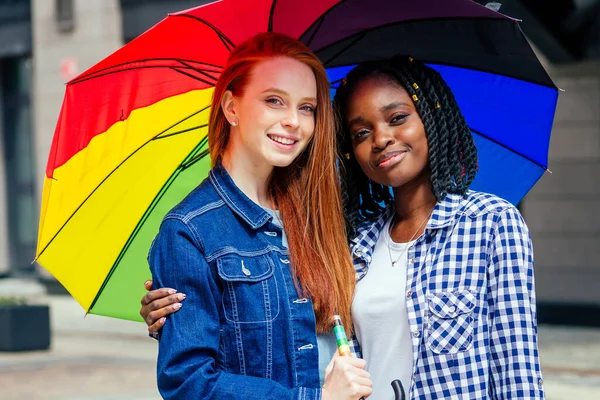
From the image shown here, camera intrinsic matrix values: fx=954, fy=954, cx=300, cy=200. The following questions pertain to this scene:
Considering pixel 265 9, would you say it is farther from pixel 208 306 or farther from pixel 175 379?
pixel 175 379

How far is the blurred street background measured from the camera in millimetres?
8875

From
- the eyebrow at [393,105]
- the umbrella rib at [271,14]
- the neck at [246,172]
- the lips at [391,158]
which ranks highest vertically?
the umbrella rib at [271,14]

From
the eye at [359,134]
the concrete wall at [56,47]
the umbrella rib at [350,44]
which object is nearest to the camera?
the eye at [359,134]

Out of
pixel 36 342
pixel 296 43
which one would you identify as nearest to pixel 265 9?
pixel 296 43

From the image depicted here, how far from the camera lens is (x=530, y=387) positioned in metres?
2.63

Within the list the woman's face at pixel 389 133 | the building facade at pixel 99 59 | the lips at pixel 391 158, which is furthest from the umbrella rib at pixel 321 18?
the building facade at pixel 99 59

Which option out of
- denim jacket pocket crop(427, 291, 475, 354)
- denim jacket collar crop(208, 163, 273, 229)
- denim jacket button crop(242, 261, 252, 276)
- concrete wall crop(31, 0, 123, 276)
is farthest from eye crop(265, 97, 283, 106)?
concrete wall crop(31, 0, 123, 276)

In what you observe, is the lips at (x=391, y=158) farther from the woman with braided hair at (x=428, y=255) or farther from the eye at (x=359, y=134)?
the eye at (x=359, y=134)

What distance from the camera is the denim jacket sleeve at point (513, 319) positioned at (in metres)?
2.64

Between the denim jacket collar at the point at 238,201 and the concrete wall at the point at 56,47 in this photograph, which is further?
the concrete wall at the point at 56,47

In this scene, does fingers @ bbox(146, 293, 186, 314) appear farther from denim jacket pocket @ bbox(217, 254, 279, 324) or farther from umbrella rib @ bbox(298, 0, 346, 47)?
umbrella rib @ bbox(298, 0, 346, 47)

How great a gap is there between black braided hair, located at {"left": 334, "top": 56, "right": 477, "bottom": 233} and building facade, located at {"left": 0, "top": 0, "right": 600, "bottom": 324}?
336cm

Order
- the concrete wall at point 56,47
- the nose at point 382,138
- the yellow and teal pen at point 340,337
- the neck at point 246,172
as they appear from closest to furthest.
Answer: the yellow and teal pen at point 340,337 < the neck at point 246,172 < the nose at point 382,138 < the concrete wall at point 56,47

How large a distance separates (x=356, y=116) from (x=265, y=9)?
450 mm
